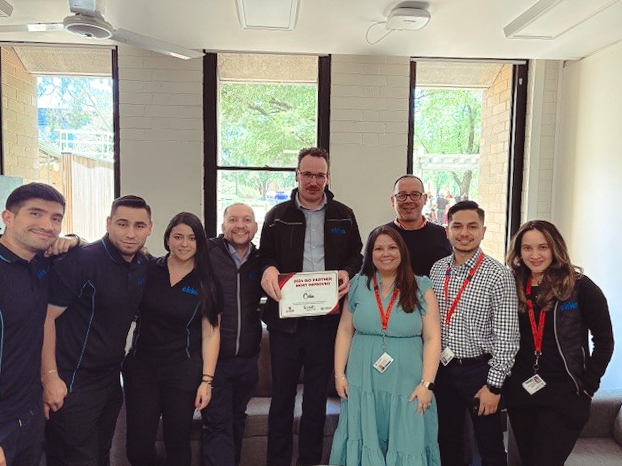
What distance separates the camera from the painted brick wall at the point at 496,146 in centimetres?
448

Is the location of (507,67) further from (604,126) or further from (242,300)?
(242,300)

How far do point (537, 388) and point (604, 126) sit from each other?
8.45 feet

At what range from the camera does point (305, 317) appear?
2.43 m

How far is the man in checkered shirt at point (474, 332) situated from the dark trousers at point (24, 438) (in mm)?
1810

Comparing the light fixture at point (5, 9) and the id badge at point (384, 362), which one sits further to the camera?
the light fixture at point (5, 9)

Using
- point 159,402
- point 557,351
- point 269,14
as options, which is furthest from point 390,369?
point 269,14

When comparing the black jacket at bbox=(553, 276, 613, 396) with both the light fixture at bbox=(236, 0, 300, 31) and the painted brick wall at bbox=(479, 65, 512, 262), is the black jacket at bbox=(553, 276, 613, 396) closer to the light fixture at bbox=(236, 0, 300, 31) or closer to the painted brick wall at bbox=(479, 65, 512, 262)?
the light fixture at bbox=(236, 0, 300, 31)

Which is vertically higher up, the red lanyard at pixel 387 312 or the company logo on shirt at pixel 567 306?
the company logo on shirt at pixel 567 306

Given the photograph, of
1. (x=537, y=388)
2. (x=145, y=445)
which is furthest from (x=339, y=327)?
(x=145, y=445)

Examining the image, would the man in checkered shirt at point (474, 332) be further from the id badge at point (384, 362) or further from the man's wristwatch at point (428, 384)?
the id badge at point (384, 362)

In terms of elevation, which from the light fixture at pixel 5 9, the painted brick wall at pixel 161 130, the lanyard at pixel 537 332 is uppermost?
the light fixture at pixel 5 9

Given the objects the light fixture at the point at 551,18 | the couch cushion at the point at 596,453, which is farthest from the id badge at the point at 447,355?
the light fixture at the point at 551,18

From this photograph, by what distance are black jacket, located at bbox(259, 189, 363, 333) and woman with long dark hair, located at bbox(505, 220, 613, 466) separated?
0.90 meters

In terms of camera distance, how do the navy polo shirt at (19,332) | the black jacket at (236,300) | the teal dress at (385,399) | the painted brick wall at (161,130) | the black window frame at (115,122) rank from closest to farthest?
1. the navy polo shirt at (19,332)
2. the teal dress at (385,399)
3. the black jacket at (236,300)
4. the painted brick wall at (161,130)
5. the black window frame at (115,122)
